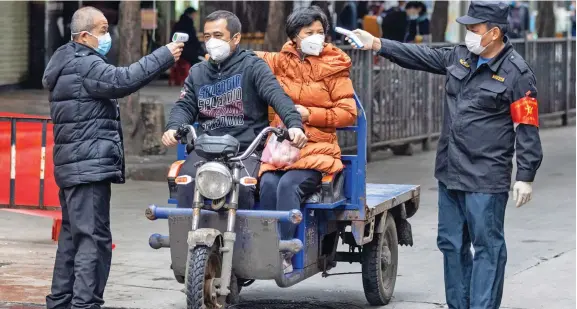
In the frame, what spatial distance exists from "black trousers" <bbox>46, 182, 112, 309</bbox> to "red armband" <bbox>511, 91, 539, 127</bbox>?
7.55 feet

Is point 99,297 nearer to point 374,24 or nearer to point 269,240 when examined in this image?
point 269,240

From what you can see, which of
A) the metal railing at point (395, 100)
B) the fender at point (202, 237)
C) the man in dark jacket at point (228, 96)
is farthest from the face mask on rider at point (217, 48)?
the metal railing at point (395, 100)

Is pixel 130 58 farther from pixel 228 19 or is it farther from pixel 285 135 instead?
pixel 285 135

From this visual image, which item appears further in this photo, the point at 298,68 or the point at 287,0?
the point at 287,0

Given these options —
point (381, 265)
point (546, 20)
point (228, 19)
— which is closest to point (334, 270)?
point (381, 265)

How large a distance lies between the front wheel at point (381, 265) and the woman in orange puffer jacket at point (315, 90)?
787 mm

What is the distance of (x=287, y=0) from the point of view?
21.3 meters

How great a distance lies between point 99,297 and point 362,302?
1777 millimetres

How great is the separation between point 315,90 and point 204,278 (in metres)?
1.40

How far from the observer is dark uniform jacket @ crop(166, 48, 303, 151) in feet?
22.2

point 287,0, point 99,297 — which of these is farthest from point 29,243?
point 287,0

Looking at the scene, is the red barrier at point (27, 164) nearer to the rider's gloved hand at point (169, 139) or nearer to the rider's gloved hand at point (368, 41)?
the rider's gloved hand at point (169, 139)

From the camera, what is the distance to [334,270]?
28.8ft

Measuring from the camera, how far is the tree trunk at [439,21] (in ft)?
88.3
